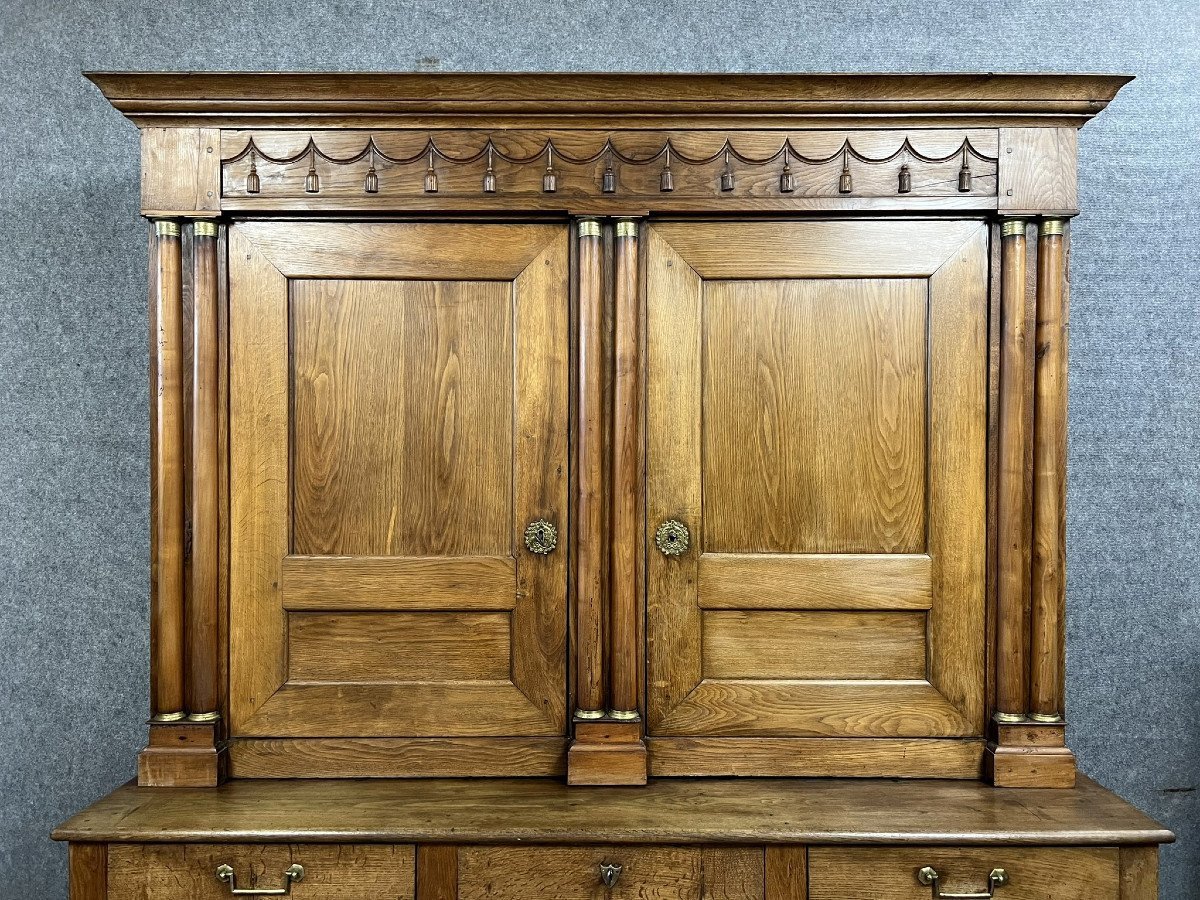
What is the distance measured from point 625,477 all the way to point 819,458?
1.27 feet

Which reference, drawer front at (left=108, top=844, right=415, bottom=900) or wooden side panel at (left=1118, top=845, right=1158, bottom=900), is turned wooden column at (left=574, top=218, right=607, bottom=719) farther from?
wooden side panel at (left=1118, top=845, right=1158, bottom=900)

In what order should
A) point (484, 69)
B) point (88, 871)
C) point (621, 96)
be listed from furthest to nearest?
point (484, 69) → point (621, 96) → point (88, 871)

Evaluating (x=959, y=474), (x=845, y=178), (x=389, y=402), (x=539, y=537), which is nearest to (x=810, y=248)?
(x=845, y=178)

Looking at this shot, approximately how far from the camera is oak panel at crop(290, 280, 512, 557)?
1805mm

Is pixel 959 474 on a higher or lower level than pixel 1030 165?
lower

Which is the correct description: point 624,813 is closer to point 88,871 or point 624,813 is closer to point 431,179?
point 88,871

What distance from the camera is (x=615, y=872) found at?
1588mm

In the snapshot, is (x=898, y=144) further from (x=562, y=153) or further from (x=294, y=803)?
(x=294, y=803)

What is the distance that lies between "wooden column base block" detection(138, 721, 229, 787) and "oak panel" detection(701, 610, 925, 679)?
3.21 ft

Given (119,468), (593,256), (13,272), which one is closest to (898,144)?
(593,256)

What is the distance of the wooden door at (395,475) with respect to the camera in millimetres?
1800

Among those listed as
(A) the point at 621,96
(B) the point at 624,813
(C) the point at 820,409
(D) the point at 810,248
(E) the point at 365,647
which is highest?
(A) the point at 621,96

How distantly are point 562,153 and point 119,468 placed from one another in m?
1.37

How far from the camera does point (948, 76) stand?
1.71 metres
